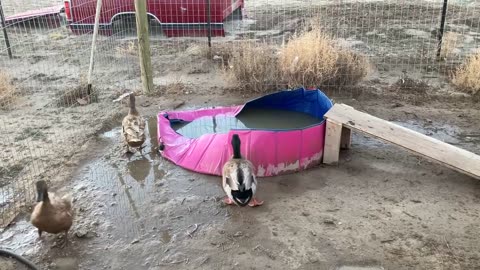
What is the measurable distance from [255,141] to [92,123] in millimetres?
2939

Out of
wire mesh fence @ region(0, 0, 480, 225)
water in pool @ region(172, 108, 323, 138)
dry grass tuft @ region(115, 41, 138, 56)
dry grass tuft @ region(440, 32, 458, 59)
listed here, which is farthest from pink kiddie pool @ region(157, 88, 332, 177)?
dry grass tuft @ region(440, 32, 458, 59)

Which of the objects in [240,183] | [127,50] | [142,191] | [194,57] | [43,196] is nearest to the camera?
[43,196]

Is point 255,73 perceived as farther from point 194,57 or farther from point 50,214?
point 50,214

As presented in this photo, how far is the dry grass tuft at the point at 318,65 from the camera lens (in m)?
7.96

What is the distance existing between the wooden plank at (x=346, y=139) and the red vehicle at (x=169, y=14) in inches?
258

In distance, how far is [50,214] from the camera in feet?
13.6

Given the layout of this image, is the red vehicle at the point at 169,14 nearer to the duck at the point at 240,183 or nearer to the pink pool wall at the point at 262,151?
the pink pool wall at the point at 262,151

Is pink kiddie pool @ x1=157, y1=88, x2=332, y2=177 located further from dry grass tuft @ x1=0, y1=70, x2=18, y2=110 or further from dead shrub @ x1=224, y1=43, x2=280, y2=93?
dry grass tuft @ x1=0, y1=70, x2=18, y2=110

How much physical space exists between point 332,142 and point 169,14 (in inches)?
294

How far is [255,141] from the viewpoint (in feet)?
17.4

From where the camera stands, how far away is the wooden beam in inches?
306

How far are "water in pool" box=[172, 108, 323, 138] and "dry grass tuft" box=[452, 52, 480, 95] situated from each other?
10.1 feet

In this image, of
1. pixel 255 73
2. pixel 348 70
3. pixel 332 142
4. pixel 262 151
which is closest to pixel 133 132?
pixel 262 151

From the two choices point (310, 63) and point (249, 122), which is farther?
point (310, 63)
